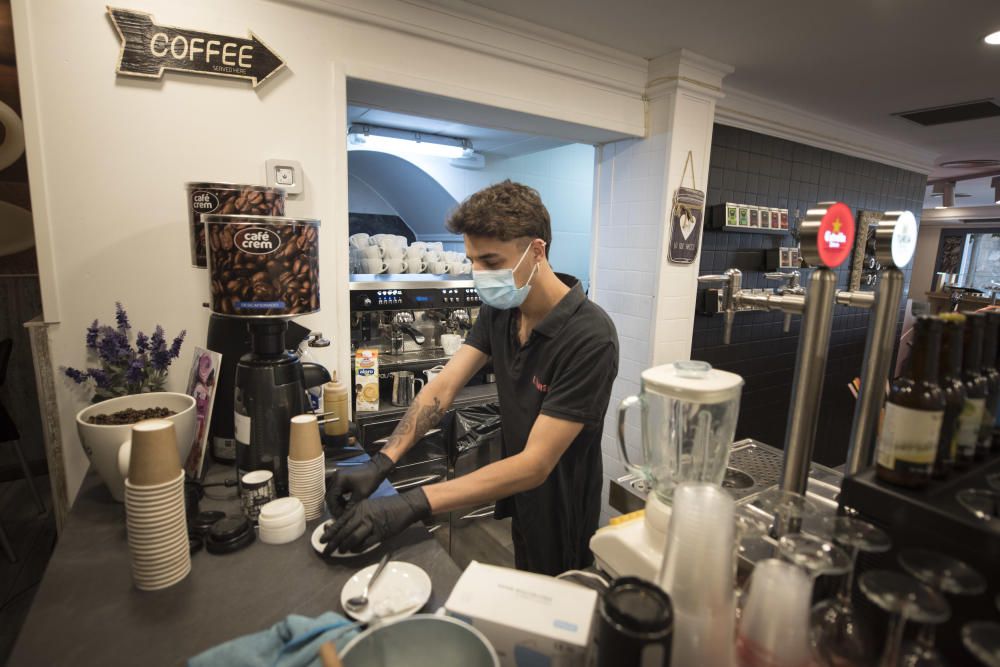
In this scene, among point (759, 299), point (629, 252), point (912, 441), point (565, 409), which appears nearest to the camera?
point (912, 441)

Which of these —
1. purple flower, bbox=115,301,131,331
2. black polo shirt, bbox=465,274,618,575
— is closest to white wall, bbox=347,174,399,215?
purple flower, bbox=115,301,131,331

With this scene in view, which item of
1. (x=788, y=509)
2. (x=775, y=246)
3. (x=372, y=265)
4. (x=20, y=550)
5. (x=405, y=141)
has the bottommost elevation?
(x=20, y=550)

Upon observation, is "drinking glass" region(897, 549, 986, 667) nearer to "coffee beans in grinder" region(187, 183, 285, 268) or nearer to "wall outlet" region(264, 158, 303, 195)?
"coffee beans in grinder" region(187, 183, 285, 268)

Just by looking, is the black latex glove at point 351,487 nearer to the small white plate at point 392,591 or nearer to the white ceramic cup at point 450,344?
the small white plate at point 392,591

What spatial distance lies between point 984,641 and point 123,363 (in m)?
1.96

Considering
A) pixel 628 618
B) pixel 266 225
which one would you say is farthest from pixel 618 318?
pixel 628 618

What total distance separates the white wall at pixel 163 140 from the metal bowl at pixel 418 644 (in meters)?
1.48

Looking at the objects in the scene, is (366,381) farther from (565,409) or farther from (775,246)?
(775,246)

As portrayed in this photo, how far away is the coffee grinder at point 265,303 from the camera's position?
124 centimetres

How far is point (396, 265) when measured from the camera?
2834 mm

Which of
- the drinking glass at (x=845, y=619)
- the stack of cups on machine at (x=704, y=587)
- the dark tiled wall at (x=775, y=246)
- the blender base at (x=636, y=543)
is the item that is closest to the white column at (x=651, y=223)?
the dark tiled wall at (x=775, y=246)

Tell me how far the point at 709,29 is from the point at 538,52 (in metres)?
0.81

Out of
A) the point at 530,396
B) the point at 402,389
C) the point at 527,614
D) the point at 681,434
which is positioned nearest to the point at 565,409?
the point at 530,396

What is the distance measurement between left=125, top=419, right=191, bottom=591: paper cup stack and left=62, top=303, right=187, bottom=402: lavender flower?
73 centimetres
